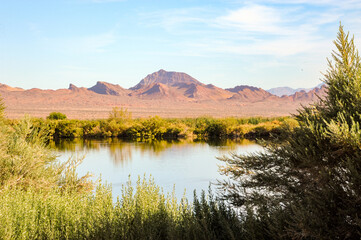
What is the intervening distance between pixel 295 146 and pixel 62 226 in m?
3.08

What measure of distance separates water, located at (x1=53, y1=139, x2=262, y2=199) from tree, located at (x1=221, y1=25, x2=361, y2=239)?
27.4ft

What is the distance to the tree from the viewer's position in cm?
340

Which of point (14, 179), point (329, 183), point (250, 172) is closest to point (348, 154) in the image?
point (329, 183)

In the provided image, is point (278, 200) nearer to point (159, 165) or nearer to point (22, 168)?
point (22, 168)

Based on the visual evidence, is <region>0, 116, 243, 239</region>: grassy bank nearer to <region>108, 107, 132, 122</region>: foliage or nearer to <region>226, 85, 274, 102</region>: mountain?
<region>108, 107, 132, 122</region>: foliage

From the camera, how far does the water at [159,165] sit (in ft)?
52.4

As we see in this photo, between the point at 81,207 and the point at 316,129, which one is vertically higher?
the point at 316,129

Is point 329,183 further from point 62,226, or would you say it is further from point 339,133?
point 62,226

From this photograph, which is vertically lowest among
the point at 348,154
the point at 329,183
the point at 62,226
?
the point at 62,226

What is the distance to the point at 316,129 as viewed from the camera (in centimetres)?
360

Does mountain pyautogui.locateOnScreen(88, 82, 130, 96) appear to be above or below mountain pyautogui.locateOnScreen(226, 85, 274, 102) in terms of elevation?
above

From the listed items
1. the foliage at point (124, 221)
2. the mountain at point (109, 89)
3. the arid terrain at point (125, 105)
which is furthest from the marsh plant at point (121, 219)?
the mountain at point (109, 89)

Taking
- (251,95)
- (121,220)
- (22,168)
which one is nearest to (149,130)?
(22,168)

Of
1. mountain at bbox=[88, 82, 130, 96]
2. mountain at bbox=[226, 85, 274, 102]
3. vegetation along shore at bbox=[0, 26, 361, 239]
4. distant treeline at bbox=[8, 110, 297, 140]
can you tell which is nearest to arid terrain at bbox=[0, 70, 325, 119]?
mountain at bbox=[226, 85, 274, 102]
